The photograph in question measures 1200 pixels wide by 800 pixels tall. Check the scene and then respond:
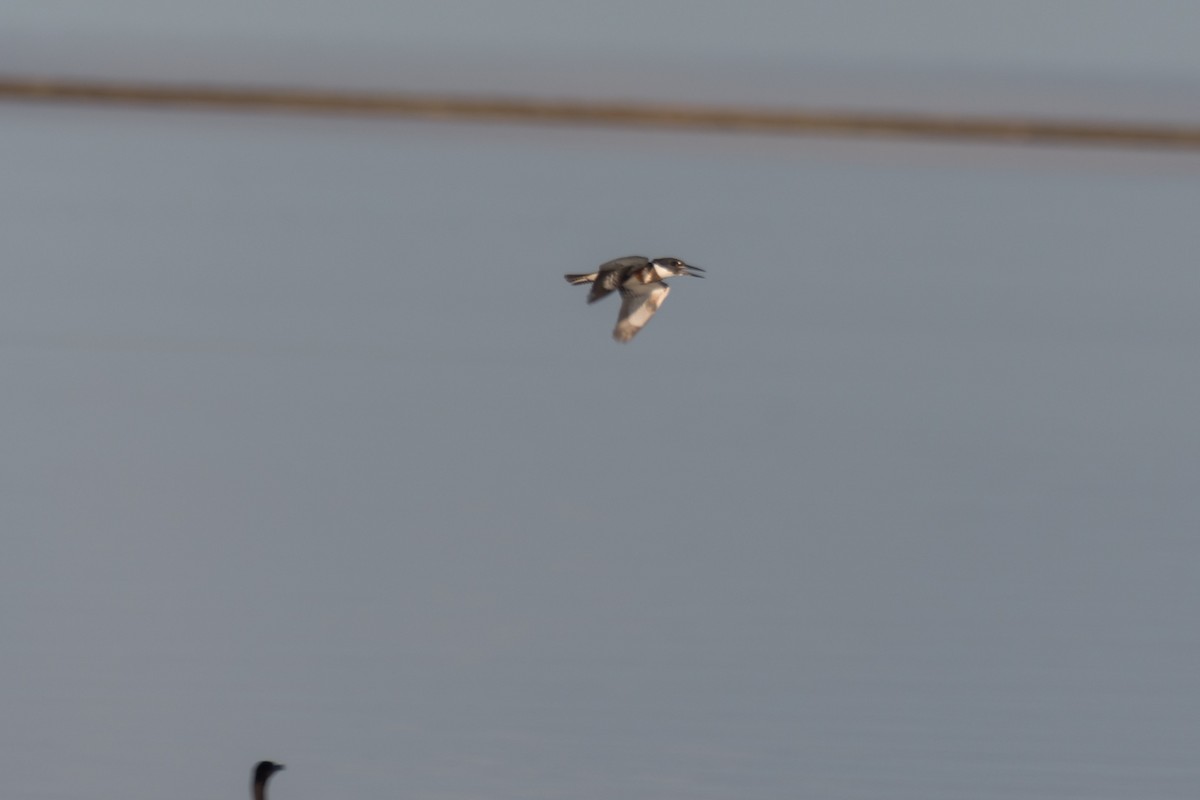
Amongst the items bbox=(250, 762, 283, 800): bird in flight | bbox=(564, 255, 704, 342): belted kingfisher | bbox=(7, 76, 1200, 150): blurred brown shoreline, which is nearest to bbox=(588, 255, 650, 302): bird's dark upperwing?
bbox=(564, 255, 704, 342): belted kingfisher

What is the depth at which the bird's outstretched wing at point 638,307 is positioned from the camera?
242 centimetres

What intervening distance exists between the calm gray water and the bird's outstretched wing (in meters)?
0.47

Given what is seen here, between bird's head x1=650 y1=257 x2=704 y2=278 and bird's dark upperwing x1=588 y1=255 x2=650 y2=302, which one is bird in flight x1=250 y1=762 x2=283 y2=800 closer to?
bird's dark upperwing x1=588 y1=255 x2=650 y2=302

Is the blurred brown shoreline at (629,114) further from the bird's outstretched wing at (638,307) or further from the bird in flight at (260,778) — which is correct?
the bird in flight at (260,778)

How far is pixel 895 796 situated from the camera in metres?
2.28

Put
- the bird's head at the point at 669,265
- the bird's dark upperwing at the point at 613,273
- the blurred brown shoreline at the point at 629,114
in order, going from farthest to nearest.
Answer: the blurred brown shoreline at the point at 629,114 → the bird's head at the point at 669,265 → the bird's dark upperwing at the point at 613,273

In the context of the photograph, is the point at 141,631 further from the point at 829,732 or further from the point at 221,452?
the point at 829,732

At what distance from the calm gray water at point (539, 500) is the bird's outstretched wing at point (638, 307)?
467 millimetres

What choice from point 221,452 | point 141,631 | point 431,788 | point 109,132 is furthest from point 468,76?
point 431,788

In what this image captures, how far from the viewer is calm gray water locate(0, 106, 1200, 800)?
234cm

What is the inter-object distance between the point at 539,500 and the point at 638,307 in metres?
0.59

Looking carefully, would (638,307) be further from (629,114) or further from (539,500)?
(629,114)

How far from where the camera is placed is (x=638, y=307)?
2447 millimetres

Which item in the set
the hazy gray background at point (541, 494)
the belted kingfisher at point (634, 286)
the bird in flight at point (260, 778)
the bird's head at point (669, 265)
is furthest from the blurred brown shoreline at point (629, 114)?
the bird in flight at point (260, 778)
